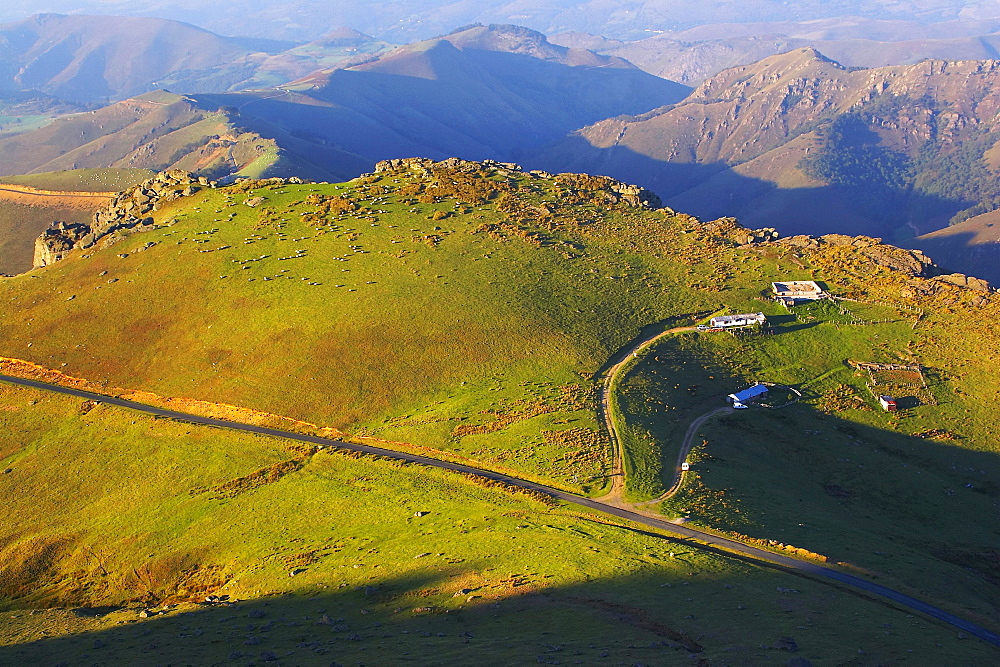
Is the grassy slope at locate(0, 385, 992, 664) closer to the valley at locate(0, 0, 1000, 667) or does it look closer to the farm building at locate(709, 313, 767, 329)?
the valley at locate(0, 0, 1000, 667)

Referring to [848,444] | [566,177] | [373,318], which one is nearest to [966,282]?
[848,444]

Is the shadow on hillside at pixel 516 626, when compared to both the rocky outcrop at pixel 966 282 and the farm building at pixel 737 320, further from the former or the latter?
the rocky outcrop at pixel 966 282

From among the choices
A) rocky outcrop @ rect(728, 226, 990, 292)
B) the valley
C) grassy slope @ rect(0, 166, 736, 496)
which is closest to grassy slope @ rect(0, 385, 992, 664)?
the valley

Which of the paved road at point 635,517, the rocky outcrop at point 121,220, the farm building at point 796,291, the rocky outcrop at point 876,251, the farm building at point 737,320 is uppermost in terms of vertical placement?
the rocky outcrop at point 121,220

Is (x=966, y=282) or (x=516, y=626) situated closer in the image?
(x=516, y=626)

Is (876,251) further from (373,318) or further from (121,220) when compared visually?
(121,220)

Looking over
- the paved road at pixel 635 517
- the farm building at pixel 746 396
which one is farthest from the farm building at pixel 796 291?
the paved road at pixel 635 517
